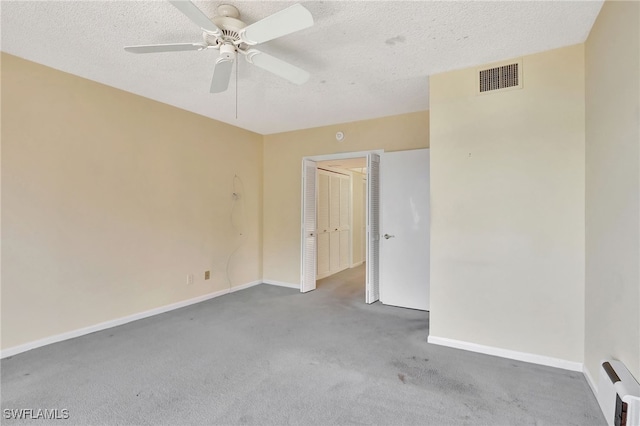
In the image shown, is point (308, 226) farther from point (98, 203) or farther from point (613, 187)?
point (613, 187)

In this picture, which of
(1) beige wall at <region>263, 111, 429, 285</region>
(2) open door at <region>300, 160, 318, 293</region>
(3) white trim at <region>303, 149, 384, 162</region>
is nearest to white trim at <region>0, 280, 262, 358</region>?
(1) beige wall at <region>263, 111, 429, 285</region>

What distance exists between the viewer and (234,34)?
6.35ft

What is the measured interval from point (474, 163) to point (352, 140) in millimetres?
2057

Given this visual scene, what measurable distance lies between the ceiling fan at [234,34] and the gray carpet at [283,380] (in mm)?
2185

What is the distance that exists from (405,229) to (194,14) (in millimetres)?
3169

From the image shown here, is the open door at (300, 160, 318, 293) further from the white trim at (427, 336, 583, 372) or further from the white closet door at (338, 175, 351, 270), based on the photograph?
the white trim at (427, 336, 583, 372)

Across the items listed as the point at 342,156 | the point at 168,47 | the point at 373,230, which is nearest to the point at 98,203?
the point at 168,47

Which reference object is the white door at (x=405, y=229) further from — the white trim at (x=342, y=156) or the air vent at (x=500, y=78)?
the air vent at (x=500, y=78)

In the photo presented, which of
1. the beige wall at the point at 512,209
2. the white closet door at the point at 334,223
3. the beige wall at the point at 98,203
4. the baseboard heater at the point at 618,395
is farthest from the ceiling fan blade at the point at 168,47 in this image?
the white closet door at the point at 334,223

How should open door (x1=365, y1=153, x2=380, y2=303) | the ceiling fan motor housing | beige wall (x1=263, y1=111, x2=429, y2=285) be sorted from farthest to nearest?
beige wall (x1=263, y1=111, x2=429, y2=285) < open door (x1=365, y1=153, x2=380, y2=303) < the ceiling fan motor housing

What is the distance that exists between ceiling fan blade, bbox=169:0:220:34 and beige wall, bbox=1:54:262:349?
203 cm

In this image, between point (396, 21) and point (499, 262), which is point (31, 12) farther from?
point (499, 262)

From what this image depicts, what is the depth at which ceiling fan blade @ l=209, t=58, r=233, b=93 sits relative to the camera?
206cm

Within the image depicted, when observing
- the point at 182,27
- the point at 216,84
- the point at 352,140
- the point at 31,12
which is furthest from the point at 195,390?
the point at 352,140
